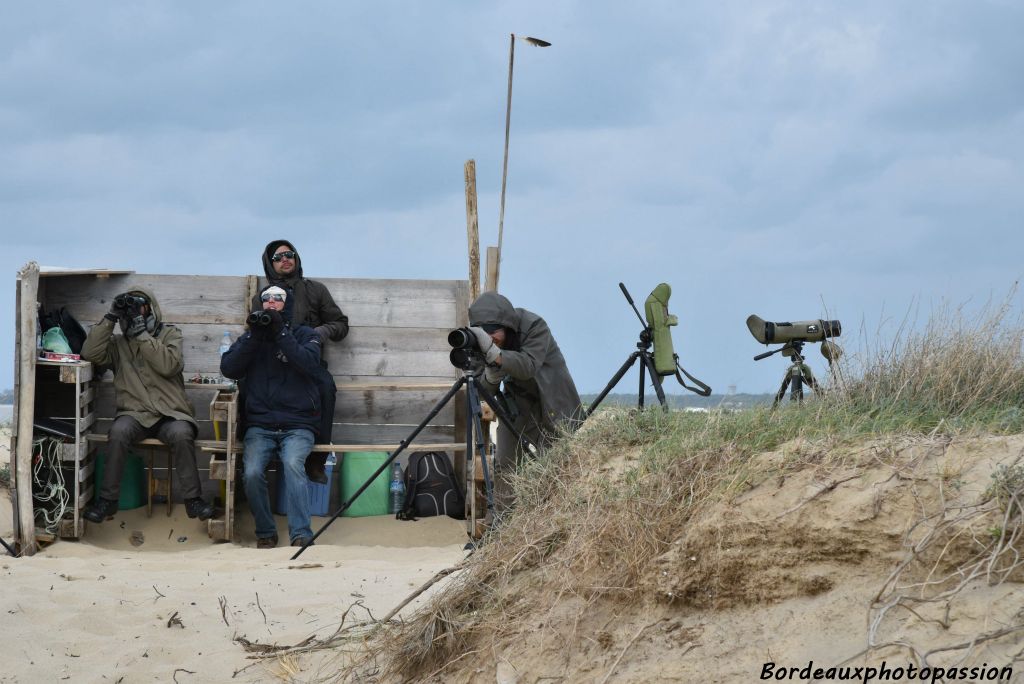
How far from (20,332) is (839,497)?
5987 mm

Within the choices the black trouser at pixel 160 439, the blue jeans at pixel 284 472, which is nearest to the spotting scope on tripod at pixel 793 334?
the blue jeans at pixel 284 472

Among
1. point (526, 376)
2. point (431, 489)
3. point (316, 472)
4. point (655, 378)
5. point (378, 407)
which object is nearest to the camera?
point (526, 376)

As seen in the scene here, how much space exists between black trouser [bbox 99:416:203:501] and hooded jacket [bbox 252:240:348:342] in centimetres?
117

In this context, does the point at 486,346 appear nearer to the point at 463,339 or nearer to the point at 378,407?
the point at 463,339

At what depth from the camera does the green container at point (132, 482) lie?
26.1 ft

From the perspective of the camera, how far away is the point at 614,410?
158 inches

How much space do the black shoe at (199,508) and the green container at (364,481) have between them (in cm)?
104

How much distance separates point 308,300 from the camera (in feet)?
26.1

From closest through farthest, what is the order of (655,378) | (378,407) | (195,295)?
(655,378), (195,295), (378,407)

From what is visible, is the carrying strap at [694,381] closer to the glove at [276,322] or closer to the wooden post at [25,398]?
the glove at [276,322]

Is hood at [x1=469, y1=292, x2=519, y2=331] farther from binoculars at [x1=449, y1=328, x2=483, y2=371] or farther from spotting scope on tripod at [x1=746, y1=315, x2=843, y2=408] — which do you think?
spotting scope on tripod at [x1=746, y1=315, x2=843, y2=408]

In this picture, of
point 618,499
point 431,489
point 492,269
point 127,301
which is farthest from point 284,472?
point 618,499

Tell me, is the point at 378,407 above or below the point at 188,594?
above

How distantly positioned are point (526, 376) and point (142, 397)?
12.2 ft
